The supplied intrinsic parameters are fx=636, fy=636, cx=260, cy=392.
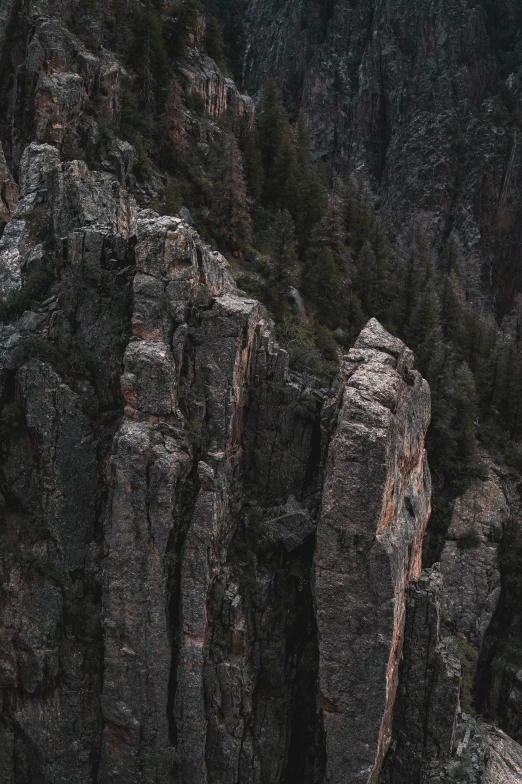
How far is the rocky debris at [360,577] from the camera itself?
22.7 m

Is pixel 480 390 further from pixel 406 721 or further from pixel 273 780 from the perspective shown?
pixel 273 780

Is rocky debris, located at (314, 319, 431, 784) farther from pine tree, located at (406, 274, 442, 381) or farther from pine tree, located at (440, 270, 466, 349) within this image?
pine tree, located at (440, 270, 466, 349)

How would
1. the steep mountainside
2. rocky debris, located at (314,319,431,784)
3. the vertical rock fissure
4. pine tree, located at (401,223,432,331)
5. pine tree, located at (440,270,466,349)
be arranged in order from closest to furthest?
rocky debris, located at (314,319,431,784) → the vertical rock fissure → pine tree, located at (401,223,432,331) → pine tree, located at (440,270,466,349) → the steep mountainside

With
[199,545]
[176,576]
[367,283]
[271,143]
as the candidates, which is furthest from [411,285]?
A: [176,576]

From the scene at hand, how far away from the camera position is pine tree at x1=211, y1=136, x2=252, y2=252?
1902 inches

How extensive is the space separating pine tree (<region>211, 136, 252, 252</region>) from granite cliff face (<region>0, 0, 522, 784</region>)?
68.6ft

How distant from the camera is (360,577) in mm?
23172

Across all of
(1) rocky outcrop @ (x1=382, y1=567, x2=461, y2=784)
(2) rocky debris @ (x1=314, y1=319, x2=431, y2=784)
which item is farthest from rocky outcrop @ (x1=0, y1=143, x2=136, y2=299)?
(1) rocky outcrop @ (x1=382, y1=567, x2=461, y2=784)

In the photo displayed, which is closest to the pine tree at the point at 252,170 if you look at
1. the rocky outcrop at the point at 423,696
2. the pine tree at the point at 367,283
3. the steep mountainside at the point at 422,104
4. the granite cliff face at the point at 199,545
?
the pine tree at the point at 367,283

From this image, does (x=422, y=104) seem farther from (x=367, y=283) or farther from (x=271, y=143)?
(x=367, y=283)

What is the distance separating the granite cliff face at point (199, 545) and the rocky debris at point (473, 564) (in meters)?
10.5

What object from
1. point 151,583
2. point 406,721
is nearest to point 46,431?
point 151,583

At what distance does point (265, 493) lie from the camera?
89.1 ft

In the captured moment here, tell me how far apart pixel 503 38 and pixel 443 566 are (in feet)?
327
